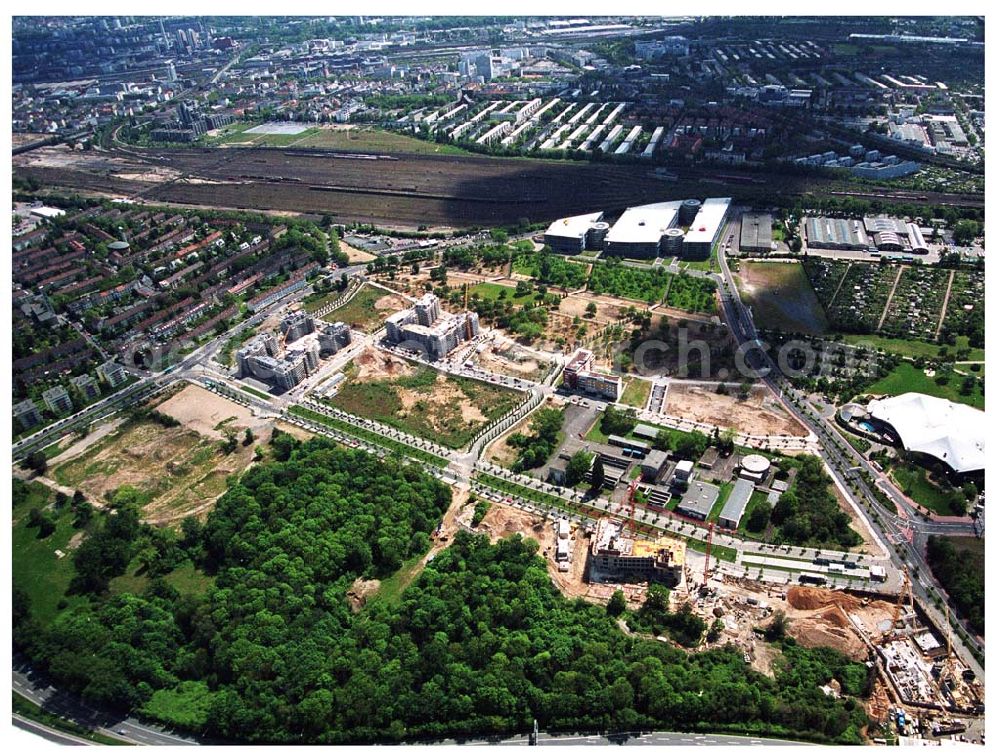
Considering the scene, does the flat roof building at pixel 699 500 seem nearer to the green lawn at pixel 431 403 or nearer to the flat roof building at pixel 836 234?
the green lawn at pixel 431 403

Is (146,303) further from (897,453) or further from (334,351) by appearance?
(897,453)

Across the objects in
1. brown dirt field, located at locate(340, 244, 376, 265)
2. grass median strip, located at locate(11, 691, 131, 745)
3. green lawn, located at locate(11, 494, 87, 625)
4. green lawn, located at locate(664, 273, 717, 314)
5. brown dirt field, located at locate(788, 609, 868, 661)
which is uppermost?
green lawn, located at locate(664, 273, 717, 314)

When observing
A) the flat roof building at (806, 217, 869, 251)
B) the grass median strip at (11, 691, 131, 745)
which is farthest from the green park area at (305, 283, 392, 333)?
the flat roof building at (806, 217, 869, 251)

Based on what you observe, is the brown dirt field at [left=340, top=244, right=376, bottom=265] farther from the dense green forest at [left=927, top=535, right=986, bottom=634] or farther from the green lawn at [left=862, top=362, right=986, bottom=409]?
the dense green forest at [left=927, top=535, right=986, bottom=634]

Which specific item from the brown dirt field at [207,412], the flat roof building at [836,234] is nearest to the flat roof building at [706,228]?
the flat roof building at [836,234]

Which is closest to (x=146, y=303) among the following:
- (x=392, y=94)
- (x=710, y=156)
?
(x=710, y=156)

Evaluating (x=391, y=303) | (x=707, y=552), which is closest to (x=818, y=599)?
(x=707, y=552)
